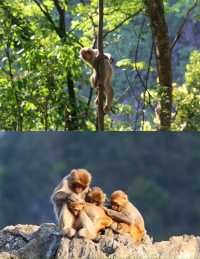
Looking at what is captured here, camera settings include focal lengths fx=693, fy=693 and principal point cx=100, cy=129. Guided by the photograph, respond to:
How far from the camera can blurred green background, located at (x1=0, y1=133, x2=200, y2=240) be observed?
10.8ft

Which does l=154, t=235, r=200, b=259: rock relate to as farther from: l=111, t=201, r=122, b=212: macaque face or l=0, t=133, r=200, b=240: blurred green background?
l=111, t=201, r=122, b=212: macaque face

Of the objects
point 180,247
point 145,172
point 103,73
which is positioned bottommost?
point 180,247

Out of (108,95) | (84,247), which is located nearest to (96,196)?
(84,247)

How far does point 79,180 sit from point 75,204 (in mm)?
113

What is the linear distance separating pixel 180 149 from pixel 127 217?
16.1 inches

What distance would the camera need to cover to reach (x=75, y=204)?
3.23 meters

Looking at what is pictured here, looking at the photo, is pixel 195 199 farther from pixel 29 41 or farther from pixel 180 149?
pixel 29 41

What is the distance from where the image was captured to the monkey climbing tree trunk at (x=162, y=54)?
484 centimetres

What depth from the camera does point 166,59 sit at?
4938 mm

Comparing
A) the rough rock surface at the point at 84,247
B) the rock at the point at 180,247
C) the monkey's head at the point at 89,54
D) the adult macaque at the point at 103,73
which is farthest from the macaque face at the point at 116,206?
the monkey's head at the point at 89,54

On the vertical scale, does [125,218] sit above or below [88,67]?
below

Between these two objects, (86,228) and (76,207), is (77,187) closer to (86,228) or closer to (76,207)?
(76,207)

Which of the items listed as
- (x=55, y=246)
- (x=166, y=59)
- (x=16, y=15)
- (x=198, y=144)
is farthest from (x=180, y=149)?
(x=16, y=15)

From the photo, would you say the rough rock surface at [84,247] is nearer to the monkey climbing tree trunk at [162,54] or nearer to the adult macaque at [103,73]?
the adult macaque at [103,73]
